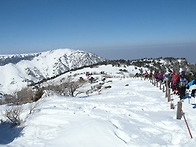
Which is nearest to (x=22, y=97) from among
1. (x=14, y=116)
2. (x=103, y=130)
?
(x=14, y=116)

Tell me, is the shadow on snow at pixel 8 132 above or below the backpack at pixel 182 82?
below

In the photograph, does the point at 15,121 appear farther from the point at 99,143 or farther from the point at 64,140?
the point at 99,143

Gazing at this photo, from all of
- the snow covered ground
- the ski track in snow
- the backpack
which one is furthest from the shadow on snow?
the backpack

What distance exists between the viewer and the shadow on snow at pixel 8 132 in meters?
7.55

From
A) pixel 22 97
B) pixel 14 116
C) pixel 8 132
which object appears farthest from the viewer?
pixel 22 97

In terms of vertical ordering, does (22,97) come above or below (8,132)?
below

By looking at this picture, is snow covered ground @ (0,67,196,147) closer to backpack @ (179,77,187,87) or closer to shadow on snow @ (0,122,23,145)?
shadow on snow @ (0,122,23,145)

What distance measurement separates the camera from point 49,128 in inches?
300

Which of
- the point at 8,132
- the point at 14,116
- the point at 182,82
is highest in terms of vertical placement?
the point at 182,82

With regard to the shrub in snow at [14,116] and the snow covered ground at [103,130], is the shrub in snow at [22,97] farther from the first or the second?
the snow covered ground at [103,130]

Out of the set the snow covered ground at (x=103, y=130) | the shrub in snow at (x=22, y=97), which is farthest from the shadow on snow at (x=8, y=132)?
the shrub in snow at (x=22, y=97)

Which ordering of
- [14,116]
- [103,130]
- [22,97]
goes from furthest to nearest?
1. [22,97]
2. [14,116]
3. [103,130]

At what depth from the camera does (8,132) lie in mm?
8430

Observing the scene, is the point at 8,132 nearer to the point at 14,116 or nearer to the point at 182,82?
the point at 14,116
